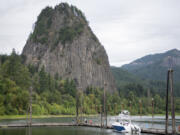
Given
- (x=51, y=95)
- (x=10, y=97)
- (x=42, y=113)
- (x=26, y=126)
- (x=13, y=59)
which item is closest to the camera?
(x=26, y=126)

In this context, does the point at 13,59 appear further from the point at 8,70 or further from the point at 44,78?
the point at 44,78

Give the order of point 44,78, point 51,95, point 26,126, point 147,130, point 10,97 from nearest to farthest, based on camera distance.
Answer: point 147,130
point 26,126
point 10,97
point 51,95
point 44,78

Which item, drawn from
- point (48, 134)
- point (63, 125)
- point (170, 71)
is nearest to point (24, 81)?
point (63, 125)

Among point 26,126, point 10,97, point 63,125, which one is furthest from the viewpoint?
point 10,97

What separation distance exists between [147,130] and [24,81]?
105 meters

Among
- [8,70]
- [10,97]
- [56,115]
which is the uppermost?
[8,70]

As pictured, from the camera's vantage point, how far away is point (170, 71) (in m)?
56.6

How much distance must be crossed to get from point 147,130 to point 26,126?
35.8 m

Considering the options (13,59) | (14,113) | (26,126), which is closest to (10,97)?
(14,113)

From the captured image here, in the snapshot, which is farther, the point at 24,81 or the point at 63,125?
the point at 24,81

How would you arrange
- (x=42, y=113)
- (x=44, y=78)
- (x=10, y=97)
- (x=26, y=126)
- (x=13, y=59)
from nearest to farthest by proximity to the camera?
(x=26, y=126)
(x=10, y=97)
(x=42, y=113)
(x=13, y=59)
(x=44, y=78)

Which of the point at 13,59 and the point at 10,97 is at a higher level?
the point at 13,59

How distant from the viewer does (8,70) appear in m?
159

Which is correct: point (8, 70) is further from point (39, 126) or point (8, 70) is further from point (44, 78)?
point (39, 126)
